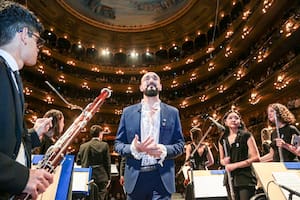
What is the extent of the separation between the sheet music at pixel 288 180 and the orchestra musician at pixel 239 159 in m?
1.29

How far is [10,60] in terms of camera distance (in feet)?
5.90

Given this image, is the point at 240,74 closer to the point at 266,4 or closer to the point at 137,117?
the point at 266,4

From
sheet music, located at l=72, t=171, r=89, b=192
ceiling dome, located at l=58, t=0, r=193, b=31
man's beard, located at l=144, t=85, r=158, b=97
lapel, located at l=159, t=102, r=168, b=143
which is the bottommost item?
sheet music, located at l=72, t=171, r=89, b=192

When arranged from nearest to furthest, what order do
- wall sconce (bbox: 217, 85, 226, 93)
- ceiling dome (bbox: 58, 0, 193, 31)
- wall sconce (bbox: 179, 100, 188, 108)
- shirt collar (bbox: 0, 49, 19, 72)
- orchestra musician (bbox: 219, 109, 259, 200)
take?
shirt collar (bbox: 0, 49, 19, 72) < orchestra musician (bbox: 219, 109, 259, 200) < wall sconce (bbox: 217, 85, 226, 93) < wall sconce (bbox: 179, 100, 188, 108) < ceiling dome (bbox: 58, 0, 193, 31)

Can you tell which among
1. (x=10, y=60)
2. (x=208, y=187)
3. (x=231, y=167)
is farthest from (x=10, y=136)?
(x=208, y=187)

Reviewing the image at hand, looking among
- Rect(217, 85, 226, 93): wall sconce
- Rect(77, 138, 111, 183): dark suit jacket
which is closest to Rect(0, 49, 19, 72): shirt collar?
Rect(77, 138, 111, 183): dark suit jacket

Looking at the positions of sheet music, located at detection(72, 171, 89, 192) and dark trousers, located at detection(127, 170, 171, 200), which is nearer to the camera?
dark trousers, located at detection(127, 170, 171, 200)

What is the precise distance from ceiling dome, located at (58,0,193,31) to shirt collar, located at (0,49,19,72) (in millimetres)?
26048

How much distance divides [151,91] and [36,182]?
1.72 m

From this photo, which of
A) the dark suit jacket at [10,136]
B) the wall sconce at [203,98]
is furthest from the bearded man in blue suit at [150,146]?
the wall sconce at [203,98]

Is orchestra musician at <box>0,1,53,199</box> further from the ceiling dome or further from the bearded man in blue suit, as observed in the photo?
the ceiling dome

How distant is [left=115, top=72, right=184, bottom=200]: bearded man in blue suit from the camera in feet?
8.98

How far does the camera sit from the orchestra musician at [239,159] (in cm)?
405

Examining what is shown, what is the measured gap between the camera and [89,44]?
96.8ft
